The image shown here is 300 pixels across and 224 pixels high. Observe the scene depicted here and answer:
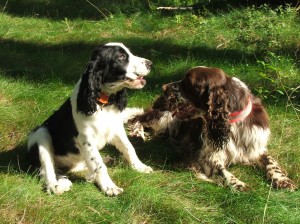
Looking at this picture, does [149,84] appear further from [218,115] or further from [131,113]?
[218,115]

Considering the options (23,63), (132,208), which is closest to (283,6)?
(23,63)

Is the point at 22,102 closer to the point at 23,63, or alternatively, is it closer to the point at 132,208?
the point at 23,63

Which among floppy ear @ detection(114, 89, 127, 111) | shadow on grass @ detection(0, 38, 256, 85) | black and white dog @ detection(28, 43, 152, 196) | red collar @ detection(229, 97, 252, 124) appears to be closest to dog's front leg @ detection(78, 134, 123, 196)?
black and white dog @ detection(28, 43, 152, 196)

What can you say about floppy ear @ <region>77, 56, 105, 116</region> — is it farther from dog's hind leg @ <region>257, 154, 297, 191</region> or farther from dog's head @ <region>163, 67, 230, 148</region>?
dog's hind leg @ <region>257, 154, 297, 191</region>

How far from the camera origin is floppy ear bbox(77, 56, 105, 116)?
405 centimetres

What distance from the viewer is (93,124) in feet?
13.9

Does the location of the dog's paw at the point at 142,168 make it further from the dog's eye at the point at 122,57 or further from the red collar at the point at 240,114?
the dog's eye at the point at 122,57

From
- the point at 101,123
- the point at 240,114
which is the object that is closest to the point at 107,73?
the point at 101,123

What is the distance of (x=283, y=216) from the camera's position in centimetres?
371

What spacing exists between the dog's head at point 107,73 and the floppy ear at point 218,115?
0.66 metres

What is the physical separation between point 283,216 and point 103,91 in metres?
1.81

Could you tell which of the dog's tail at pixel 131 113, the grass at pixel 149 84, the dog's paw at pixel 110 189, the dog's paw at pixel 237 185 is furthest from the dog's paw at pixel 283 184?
the dog's tail at pixel 131 113

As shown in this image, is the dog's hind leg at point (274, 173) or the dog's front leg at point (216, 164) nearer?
the dog's hind leg at point (274, 173)

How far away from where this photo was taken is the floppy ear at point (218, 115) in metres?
4.34
